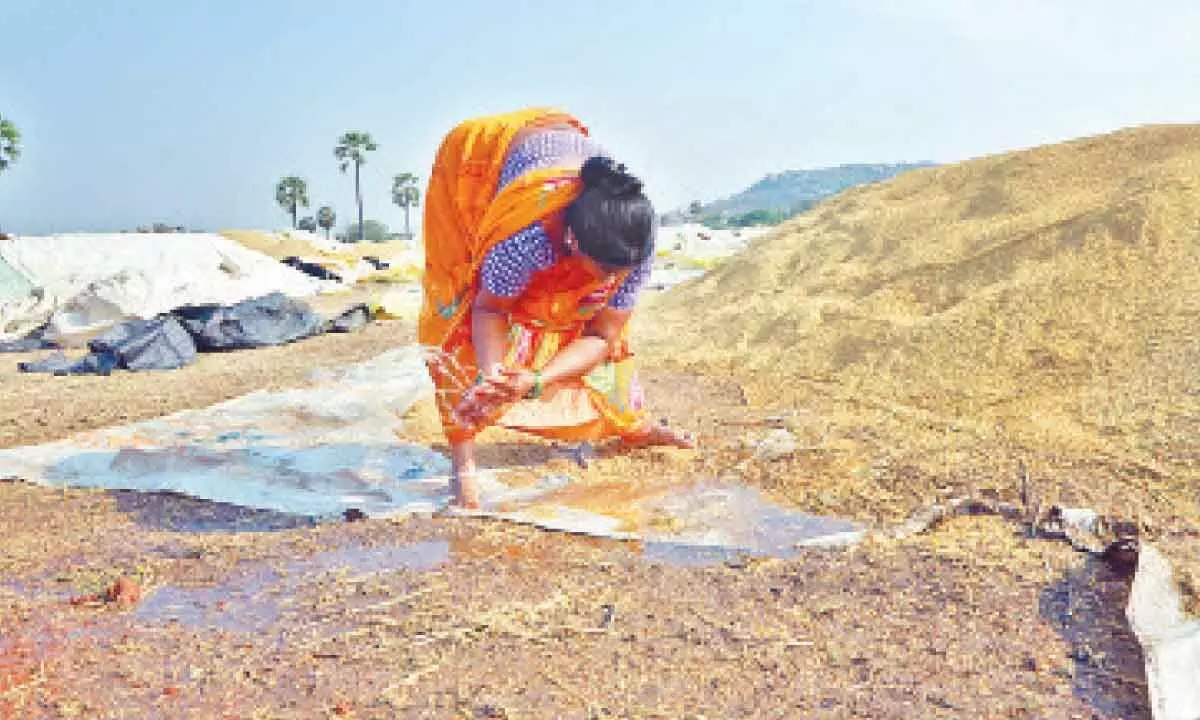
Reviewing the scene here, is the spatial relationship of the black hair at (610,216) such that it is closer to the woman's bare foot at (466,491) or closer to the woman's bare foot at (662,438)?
the woman's bare foot at (466,491)

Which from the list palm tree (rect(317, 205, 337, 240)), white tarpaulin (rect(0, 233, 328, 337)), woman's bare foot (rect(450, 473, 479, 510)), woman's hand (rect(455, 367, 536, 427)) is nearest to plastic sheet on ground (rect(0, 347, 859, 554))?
woman's bare foot (rect(450, 473, 479, 510))

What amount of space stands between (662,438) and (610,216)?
111 cm

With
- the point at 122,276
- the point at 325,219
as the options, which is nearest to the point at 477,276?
the point at 122,276

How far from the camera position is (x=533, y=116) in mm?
2572

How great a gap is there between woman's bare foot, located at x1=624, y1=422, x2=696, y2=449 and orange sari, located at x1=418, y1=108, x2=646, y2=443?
0.38 metres

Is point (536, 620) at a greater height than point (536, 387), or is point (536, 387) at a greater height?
point (536, 387)

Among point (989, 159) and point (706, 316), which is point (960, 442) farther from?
point (989, 159)

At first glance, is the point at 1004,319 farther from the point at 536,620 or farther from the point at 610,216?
the point at 536,620

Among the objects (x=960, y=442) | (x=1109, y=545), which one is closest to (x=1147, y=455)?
(x=960, y=442)

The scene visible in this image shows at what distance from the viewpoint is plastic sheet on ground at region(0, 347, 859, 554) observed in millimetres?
2379

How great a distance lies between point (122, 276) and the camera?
7.95 meters

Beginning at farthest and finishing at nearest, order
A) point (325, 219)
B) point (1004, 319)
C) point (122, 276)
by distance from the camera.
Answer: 1. point (325, 219)
2. point (122, 276)
3. point (1004, 319)

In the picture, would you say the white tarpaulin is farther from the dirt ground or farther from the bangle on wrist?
the bangle on wrist

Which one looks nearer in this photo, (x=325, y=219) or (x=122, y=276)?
(x=122, y=276)
